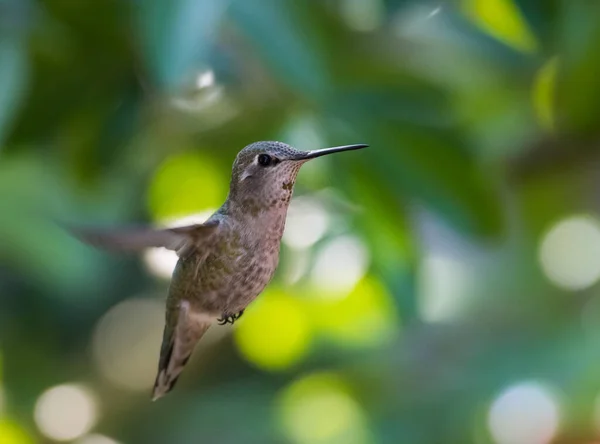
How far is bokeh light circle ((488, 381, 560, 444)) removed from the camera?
6.02ft

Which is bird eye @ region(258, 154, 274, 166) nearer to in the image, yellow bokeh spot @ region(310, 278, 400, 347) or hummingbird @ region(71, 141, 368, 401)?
hummingbird @ region(71, 141, 368, 401)

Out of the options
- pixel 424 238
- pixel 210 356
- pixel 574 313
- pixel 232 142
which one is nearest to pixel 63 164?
pixel 232 142

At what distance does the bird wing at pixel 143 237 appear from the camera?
404 mm

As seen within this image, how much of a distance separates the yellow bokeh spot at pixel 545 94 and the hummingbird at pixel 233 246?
840 millimetres

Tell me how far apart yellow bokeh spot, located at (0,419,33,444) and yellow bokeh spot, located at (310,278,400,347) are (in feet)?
1.90

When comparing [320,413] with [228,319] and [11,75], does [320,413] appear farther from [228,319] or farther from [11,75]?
[228,319]

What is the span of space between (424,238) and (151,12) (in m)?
0.58

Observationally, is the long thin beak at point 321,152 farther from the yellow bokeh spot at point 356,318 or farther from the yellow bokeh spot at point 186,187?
the yellow bokeh spot at point 356,318

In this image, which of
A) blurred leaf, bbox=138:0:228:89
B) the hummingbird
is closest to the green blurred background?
blurred leaf, bbox=138:0:228:89

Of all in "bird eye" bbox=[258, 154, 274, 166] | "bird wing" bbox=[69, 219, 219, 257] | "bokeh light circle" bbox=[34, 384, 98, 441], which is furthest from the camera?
"bokeh light circle" bbox=[34, 384, 98, 441]

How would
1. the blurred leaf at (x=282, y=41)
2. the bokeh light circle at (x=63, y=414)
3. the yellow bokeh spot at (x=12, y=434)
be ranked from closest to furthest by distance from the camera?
the blurred leaf at (x=282, y=41) → the yellow bokeh spot at (x=12, y=434) → the bokeh light circle at (x=63, y=414)

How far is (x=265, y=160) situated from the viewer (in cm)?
51

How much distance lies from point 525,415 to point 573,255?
0.33 m

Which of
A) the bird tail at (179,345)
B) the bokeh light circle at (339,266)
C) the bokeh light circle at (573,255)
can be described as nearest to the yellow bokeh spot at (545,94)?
the bokeh light circle at (339,266)
